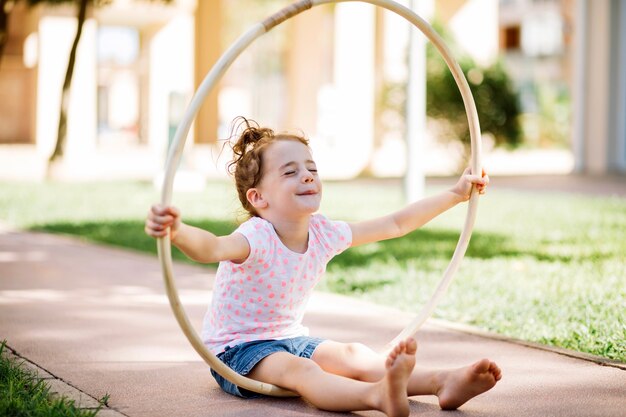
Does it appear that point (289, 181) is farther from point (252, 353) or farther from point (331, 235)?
point (252, 353)

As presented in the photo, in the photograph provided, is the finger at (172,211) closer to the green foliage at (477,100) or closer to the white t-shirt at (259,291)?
the white t-shirt at (259,291)

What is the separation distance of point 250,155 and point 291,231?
0.33 meters

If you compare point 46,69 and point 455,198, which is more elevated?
point 46,69

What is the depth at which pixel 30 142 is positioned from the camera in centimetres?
2072

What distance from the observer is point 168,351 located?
174 inches

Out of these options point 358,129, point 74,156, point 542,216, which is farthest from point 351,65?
point 542,216

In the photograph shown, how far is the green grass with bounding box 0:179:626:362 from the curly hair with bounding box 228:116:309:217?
21 cm

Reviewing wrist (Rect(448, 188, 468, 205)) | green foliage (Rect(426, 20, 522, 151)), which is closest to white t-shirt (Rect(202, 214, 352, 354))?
wrist (Rect(448, 188, 468, 205))

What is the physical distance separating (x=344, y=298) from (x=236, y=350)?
229 centimetres

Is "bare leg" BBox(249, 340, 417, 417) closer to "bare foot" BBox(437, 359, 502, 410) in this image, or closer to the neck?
"bare foot" BBox(437, 359, 502, 410)

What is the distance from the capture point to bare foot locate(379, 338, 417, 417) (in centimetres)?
306

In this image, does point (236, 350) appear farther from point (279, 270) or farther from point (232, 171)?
point (232, 171)

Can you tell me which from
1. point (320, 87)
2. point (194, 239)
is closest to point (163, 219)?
point (194, 239)

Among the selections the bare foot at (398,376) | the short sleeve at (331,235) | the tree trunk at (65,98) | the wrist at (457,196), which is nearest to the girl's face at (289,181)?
the short sleeve at (331,235)
